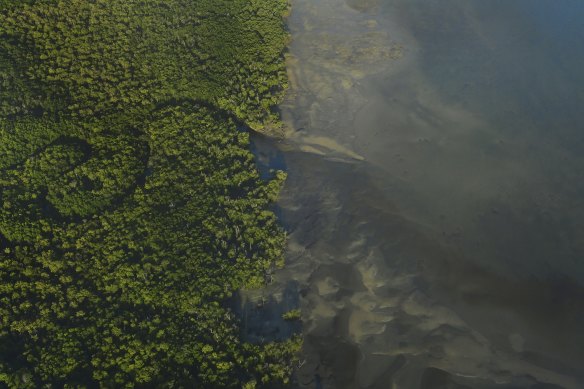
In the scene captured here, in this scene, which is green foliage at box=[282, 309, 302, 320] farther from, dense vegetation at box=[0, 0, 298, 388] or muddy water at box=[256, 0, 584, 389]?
dense vegetation at box=[0, 0, 298, 388]

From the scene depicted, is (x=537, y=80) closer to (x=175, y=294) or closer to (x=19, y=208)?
(x=175, y=294)

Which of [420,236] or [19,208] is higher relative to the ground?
[420,236]

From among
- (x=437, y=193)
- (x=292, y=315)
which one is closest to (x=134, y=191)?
(x=292, y=315)

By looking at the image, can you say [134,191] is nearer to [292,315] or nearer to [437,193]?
[292,315]

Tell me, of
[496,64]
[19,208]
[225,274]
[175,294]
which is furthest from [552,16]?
[19,208]

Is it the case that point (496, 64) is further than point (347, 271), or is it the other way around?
point (496, 64)
